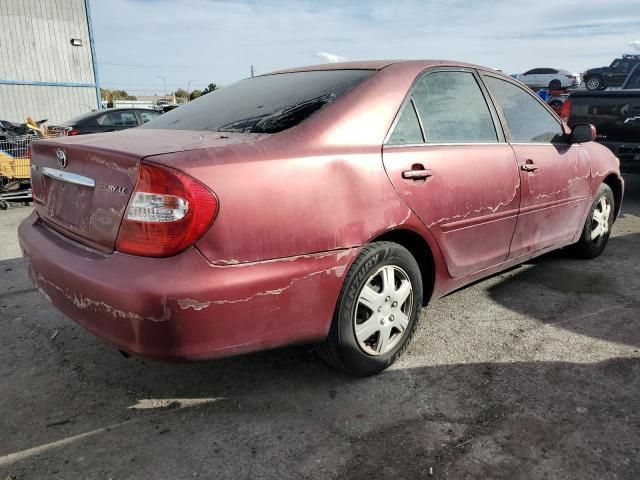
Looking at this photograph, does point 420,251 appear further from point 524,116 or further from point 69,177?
point 69,177

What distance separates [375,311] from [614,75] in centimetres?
1810

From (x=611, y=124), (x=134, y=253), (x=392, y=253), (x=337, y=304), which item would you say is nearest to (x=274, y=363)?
(x=337, y=304)

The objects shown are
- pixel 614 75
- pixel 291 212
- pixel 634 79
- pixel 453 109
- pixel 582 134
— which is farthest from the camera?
pixel 614 75

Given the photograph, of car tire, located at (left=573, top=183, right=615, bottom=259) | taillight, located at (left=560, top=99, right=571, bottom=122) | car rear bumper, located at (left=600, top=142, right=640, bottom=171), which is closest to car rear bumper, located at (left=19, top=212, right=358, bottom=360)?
car tire, located at (left=573, top=183, right=615, bottom=259)

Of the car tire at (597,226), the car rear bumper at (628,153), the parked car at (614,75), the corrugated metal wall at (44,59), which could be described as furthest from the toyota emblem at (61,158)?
the parked car at (614,75)

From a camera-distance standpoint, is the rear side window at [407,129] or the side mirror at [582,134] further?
the side mirror at [582,134]

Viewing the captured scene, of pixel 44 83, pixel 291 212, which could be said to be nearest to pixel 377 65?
pixel 291 212

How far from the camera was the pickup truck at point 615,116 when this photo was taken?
255 inches

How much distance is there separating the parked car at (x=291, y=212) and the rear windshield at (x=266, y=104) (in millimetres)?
15

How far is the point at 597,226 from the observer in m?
4.40

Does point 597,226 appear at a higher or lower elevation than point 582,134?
lower

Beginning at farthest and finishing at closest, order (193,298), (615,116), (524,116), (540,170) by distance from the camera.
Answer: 1. (615,116)
2. (524,116)
3. (540,170)
4. (193,298)

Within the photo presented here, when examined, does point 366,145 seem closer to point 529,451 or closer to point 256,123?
point 256,123

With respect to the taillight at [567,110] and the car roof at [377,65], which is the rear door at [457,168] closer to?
the car roof at [377,65]
